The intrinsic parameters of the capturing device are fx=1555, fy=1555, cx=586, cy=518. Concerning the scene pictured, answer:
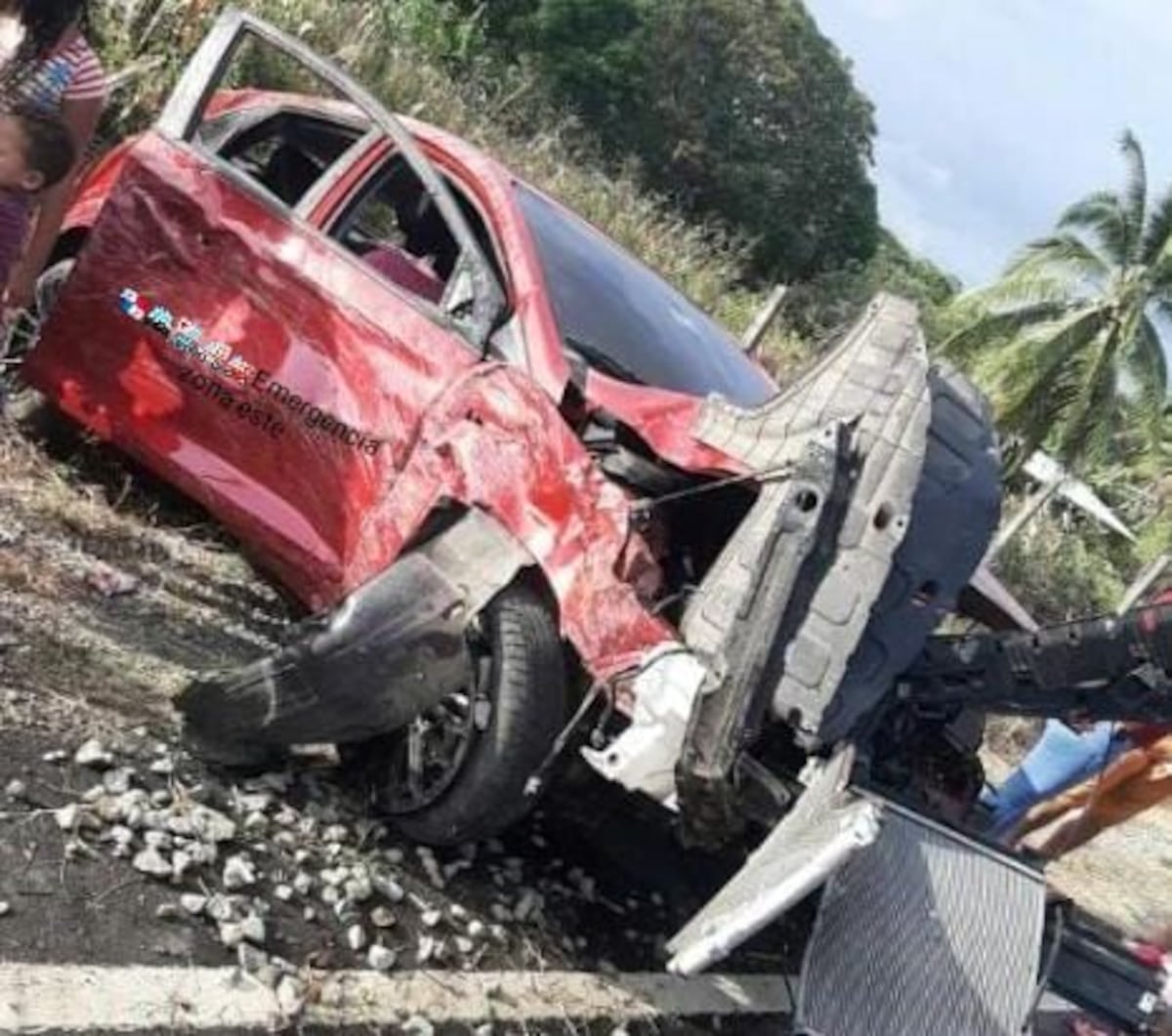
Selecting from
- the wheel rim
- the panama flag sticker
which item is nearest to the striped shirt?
the panama flag sticker

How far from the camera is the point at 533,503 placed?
3768mm

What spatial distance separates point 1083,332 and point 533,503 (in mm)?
18608

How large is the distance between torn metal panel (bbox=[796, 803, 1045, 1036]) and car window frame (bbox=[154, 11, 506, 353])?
180cm

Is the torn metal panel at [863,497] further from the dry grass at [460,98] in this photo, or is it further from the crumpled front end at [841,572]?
the dry grass at [460,98]

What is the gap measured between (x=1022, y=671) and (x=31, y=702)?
7.58 feet

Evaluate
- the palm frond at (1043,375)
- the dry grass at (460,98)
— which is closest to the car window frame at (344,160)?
the dry grass at (460,98)

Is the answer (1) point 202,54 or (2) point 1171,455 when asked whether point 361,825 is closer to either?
(1) point 202,54

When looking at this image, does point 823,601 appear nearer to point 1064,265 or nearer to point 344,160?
point 344,160

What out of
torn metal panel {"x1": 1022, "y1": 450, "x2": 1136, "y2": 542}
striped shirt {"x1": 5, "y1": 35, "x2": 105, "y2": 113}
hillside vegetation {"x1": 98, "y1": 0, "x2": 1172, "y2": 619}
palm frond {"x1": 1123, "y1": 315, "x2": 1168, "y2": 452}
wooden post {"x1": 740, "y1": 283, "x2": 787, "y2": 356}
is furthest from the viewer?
hillside vegetation {"x1": 98, "y1": 0, "x2": 1172, "y2": 619}

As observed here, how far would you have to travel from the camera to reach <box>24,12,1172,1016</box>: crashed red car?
3.33m

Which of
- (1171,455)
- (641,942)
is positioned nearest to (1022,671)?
(641,942)

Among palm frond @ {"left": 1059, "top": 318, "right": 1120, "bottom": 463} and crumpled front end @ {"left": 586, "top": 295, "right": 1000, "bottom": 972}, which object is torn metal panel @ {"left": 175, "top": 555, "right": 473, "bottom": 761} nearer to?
crumpled front end @ {"left": 586, "top": 295, "right": 1000, "bottom": 972}

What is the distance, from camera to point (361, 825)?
3.82m

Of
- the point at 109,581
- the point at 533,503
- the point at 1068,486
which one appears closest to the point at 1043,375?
the point at 1068,486
